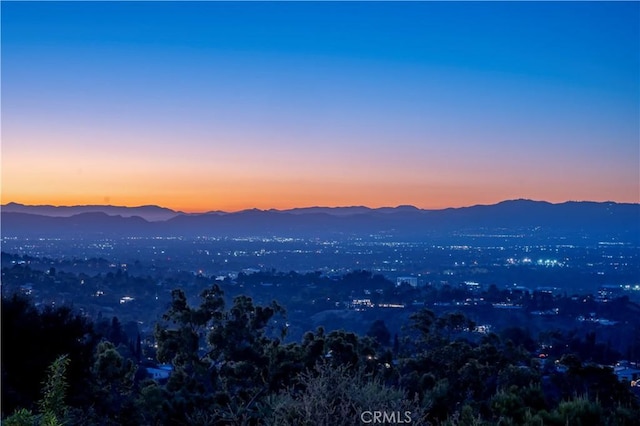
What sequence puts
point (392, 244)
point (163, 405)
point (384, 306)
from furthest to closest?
1. point (392, 244)
2. point (384, 306)
3. point (163, 405)

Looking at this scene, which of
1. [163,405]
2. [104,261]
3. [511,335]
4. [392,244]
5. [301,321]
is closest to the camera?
[163,405]

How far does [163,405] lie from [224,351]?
3214 millimetres

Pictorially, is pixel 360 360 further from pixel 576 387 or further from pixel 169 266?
pixel 169 266

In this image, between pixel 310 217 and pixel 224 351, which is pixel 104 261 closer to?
pixel 224 351

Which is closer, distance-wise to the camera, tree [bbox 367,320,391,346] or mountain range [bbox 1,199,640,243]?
tree [bbox 367,320,391,346]

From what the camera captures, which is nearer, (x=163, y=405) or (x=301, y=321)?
(x=163, y=405)

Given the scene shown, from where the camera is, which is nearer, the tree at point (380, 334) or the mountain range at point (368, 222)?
the tree at point (380, 334)

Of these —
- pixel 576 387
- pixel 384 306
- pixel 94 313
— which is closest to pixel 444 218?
pixel 384 306

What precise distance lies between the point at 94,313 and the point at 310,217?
270ft

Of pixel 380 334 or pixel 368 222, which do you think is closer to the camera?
pixel 380 334

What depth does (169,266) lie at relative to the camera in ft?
204

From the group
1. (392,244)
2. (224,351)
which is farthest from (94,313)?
(392,244)

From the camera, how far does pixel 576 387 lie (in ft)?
43.1

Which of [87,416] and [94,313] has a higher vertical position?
[87,416]
